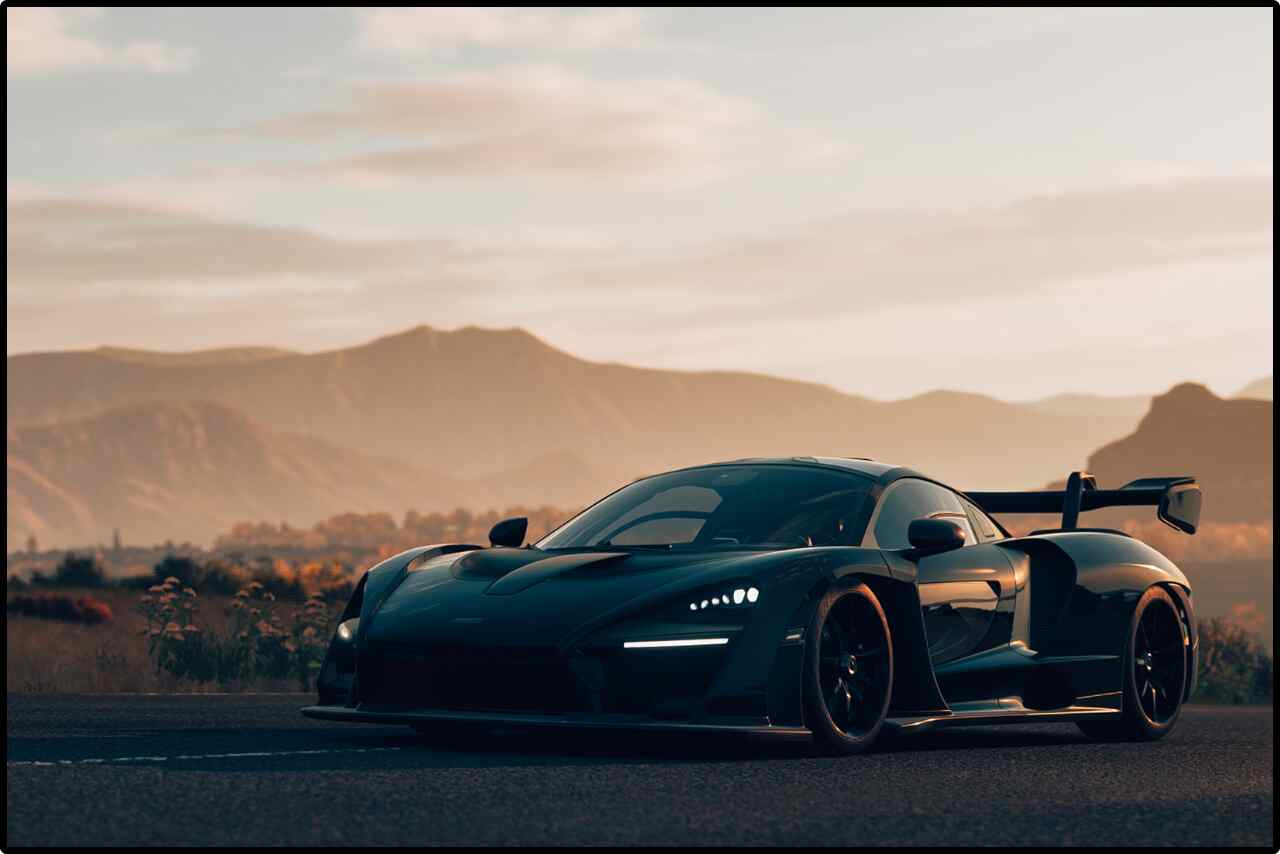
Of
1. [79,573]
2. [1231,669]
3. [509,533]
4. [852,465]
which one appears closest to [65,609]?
[1231,669]

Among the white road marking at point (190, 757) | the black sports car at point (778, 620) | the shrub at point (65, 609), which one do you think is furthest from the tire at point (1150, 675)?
the shrub at point (65, 609)

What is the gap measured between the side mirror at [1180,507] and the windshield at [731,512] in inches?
91.9

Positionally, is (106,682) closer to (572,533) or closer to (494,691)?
(572,533)

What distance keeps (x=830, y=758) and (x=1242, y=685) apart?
1353 cm

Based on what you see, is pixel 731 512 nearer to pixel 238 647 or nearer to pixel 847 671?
pixel 847 671

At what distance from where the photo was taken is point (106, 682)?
15289mm

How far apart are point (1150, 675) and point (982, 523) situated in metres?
1.26

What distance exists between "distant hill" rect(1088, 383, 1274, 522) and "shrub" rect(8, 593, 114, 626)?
130m

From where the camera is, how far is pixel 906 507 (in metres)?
9.96

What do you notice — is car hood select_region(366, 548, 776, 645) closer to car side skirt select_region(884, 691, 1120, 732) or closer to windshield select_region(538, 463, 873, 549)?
windshield select_region(538, 463, 873, 549)

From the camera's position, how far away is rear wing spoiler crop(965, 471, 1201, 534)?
440 inches

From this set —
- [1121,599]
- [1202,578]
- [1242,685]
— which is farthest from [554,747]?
[1202,578]

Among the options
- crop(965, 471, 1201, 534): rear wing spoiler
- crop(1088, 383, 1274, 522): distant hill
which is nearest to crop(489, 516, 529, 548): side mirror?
crop(965, 471, 1201, 534): rear wing spoiler

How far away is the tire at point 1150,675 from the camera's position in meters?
10.4
